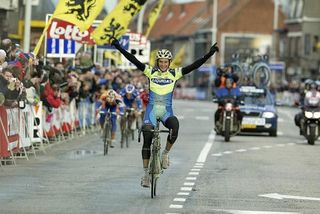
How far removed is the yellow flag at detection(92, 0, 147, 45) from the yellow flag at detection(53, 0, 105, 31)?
171 inches

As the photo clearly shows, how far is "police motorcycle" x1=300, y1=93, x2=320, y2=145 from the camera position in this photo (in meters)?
30.7

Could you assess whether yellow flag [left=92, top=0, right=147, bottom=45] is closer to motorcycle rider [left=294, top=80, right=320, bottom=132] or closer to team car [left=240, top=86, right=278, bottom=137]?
team car [left=240, top=86, right=278, bottom=137]

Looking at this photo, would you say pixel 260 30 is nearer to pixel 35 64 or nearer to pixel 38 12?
pixel 38 12

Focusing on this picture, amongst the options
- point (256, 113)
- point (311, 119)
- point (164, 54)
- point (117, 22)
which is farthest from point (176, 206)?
point (256, 113)

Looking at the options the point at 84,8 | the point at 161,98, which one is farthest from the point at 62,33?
the point at 161,98

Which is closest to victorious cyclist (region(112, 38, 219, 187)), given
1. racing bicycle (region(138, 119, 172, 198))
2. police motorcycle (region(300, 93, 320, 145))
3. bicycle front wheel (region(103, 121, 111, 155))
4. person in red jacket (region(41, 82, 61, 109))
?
racing bicycle (region(138, 119, 172, 198))

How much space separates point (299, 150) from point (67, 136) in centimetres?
597

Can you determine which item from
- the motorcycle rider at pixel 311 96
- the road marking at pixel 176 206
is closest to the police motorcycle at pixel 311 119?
the motorcycle rider at pixel 311 96

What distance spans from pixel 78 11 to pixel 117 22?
5664mm

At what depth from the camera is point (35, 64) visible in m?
24.4

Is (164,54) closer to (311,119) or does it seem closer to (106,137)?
(106,137)

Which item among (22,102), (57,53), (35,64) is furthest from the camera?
(57,53)

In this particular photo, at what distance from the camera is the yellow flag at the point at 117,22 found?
102 ft

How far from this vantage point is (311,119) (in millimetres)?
31312
